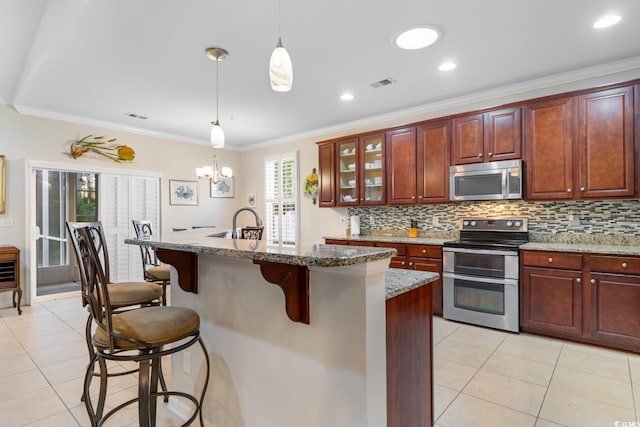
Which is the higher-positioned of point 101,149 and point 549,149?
point 101,149

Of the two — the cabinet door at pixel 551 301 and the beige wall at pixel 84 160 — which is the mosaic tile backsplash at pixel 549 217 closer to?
the cabinet door at pixel 551 301

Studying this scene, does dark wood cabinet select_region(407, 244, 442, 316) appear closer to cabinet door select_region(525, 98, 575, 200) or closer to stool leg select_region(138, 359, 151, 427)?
cabinet door select_region(525, 98, 575, 200)

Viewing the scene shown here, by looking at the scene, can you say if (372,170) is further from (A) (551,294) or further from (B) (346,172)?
(A) (551,294)

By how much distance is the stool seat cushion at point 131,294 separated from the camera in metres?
1.94

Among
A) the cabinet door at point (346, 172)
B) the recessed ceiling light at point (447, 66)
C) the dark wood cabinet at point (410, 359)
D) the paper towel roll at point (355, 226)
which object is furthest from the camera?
the paper towel roll at point (355, 226)

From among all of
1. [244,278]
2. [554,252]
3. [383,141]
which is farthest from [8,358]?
[554,252]

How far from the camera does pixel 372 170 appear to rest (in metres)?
Answer: 4.75

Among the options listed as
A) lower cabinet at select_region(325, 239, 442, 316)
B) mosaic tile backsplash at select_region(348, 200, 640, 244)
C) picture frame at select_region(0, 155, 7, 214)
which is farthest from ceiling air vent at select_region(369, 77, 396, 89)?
picture frame at select_region(0, 155, 7, 214)

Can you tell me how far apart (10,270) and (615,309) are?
652 centimetres

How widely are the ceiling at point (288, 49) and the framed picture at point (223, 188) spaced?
2244 millimetres

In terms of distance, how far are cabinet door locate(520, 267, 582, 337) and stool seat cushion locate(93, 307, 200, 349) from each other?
10.3ft

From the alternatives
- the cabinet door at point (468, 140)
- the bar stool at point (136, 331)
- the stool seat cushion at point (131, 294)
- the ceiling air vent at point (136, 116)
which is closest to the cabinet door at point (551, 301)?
the cabinet door at point (468, 140)

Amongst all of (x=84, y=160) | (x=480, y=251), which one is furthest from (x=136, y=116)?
(x=480, y=251)

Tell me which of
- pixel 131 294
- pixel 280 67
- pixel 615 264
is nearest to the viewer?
pixel 280 67
